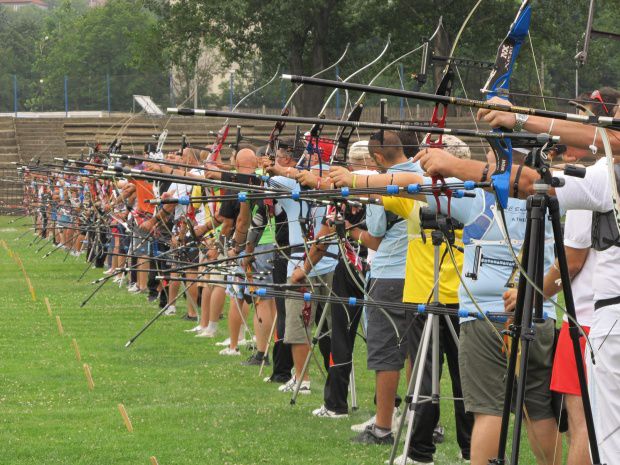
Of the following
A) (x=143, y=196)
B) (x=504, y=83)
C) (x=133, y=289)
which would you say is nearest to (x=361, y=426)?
(x=504, y=83)

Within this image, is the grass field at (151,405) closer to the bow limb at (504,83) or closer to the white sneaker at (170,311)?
the white sneaker at (170,311)

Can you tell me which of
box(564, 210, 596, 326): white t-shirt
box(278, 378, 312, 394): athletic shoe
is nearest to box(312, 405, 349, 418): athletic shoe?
box(278, 378, 312, 394): athletic shoe

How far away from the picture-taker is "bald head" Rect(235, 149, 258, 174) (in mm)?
9680

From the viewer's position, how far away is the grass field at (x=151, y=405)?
6742mm

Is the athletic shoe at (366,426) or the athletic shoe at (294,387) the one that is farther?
Result: the athletic shoe at (294,387)

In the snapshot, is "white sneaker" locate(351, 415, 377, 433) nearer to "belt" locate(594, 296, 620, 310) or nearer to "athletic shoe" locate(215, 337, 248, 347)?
"belt" locate(594, 296, 620, 310)

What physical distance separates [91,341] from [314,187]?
521 centimetres

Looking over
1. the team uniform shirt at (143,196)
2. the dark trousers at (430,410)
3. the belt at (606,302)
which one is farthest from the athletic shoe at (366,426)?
the team uniform shirt at (143,196)

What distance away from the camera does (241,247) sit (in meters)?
9.93

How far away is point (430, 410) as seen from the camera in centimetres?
634

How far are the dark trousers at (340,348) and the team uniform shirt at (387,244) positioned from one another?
2.05 feet

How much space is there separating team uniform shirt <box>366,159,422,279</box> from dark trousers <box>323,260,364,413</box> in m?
0.62

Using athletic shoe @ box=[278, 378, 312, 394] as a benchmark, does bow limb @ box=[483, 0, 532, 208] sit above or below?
above

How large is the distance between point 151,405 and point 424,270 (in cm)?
262
